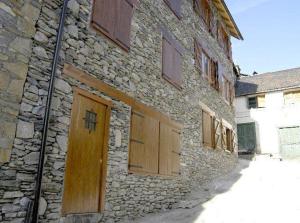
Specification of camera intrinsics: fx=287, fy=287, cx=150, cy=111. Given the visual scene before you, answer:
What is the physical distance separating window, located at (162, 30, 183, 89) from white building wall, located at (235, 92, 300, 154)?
12.6 m

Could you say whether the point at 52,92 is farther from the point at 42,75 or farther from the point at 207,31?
the point at 207,31

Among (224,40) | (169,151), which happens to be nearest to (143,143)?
(169,151)

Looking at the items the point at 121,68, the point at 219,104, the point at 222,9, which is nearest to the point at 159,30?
the point at 121,68

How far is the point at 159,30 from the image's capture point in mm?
9102

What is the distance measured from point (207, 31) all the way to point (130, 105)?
801cm

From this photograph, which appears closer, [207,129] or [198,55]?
[207,129]

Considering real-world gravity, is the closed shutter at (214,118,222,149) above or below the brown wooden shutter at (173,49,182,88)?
below

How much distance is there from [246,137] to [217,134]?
356 inches

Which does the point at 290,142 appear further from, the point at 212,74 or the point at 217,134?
the point at 212,74

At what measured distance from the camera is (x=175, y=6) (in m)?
10.4

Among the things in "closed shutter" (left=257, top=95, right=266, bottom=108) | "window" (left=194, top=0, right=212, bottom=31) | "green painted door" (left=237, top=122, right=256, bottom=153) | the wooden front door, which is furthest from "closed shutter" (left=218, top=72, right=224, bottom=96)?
the wooden front door

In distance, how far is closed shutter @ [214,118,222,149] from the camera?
12375 mm

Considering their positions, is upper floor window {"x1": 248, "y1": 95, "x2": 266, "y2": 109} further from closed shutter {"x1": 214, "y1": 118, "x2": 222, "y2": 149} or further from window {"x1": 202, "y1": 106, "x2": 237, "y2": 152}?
closed shutter {"x1": 214, "y1": 118, "x2": 222, "y2": 149}

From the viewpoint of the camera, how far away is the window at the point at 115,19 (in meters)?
6.43
